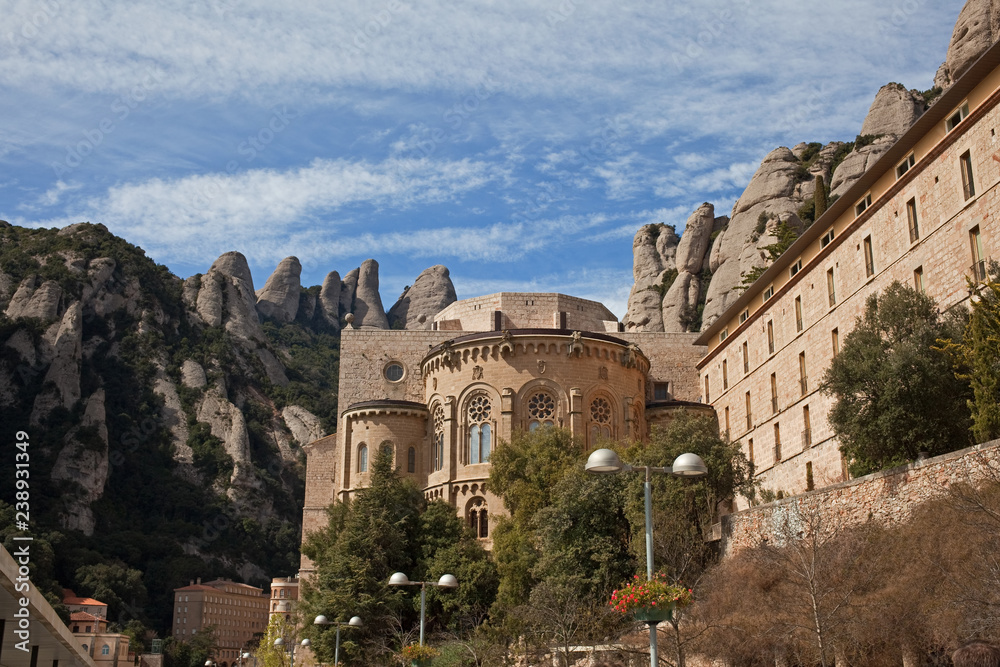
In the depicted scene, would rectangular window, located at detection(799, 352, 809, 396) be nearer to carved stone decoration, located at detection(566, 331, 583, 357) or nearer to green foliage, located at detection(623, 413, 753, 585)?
green foliage, located at detection(623, 413, 753, 585)

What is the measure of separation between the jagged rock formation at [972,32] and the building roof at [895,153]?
2752 cm

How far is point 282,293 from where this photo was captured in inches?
6280

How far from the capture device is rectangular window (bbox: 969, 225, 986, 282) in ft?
85.1

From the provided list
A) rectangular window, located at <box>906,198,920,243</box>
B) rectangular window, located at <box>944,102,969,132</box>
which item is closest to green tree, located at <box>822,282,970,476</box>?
rectangular window, located at <box>906,198,920,243</box>

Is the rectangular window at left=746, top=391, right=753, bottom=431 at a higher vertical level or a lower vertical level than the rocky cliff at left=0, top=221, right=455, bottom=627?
lower

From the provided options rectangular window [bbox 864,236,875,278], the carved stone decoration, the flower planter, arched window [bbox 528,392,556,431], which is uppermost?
the carved stone decoration

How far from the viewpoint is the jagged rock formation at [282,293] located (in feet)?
518

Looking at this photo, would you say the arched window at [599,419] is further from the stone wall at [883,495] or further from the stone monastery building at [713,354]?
the stone wall at [883,495]

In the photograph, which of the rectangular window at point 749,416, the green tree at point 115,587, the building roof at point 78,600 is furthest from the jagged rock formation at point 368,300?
the rectangular window at point 749,416

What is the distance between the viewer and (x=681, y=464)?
13.6 meters

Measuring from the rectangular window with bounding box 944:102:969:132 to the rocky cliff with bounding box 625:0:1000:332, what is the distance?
35.7 metres

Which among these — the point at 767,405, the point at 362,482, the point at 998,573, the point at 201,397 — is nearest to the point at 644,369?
the point at 767,405

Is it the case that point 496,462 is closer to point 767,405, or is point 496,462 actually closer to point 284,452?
point 767,405

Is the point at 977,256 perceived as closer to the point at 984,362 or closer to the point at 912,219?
the point at 912,219
